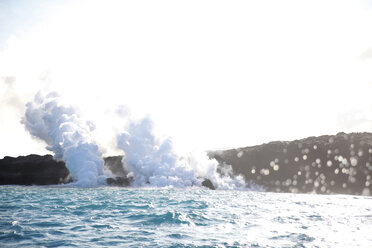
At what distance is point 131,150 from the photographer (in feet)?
379

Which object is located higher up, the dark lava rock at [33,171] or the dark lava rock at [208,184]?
the dark lava rock at [33,171]

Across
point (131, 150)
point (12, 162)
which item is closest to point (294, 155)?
point (131, 150)

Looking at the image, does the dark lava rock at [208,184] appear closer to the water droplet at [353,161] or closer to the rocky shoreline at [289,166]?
the rocky shoreline at [289,166]

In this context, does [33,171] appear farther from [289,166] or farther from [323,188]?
[323,188]

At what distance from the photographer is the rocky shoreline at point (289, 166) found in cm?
11575

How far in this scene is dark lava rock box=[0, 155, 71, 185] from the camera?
129500 mm

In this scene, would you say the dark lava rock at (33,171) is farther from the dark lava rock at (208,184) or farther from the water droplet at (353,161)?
the water droplet at (353,161)

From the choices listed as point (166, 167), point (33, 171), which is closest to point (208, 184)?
point (166, 167)

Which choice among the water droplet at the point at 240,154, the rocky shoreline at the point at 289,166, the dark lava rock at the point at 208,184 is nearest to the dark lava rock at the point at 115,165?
the rocky shoreline at the point at 289,166

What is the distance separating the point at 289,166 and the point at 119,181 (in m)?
76.0

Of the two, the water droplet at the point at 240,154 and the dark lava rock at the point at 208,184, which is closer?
the dark lava rock at the point at 208,184

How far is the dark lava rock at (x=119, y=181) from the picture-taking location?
112 m

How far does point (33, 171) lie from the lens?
136 meters

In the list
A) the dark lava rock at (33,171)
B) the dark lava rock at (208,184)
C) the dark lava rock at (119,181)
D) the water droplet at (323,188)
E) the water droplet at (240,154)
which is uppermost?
the water droplet at (240,154)
